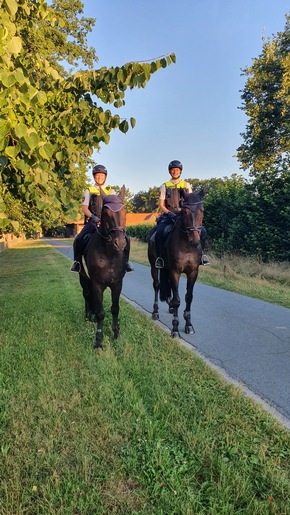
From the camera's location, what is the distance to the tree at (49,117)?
2.79 metres

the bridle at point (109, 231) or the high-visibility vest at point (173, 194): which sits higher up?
the high-visibility vest at point (173, 194)

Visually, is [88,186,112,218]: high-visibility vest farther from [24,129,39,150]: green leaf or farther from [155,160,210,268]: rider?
[24,129,39,150]: green leaf

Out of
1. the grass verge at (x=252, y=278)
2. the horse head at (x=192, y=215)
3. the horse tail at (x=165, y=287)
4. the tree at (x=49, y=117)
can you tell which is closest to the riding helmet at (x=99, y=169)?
the horse head at (x=192, y=215)

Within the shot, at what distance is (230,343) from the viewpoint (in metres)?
5.75

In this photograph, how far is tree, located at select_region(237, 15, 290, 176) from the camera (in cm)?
2011

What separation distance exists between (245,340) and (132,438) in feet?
10.8

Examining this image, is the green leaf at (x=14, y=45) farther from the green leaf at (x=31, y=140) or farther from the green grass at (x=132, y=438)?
the green grass at (x=132, y=438)

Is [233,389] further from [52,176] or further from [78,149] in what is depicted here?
[78,149]

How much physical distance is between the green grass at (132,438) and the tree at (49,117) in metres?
1.86

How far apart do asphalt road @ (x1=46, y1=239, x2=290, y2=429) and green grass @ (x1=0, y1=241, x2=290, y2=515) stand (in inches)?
13.5

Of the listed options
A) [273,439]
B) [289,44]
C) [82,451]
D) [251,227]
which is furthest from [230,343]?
[289,44]

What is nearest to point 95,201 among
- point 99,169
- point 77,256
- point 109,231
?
point 99,169

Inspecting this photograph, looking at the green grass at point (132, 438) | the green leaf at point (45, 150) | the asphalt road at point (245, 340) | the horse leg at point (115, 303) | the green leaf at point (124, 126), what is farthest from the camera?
the horse leg at point (115, 303)

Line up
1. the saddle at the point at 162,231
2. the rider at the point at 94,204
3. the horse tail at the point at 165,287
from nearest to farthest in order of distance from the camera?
the rider at the point at 94,204
the saddle at the point at 162,231
the horse tail at the point at 165,287
